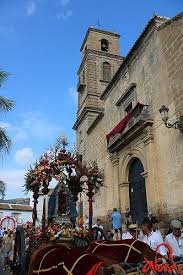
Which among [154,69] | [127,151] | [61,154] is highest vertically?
[154,69]

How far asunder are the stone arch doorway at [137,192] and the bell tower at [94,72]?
8.70 m

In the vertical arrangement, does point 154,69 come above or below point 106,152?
above

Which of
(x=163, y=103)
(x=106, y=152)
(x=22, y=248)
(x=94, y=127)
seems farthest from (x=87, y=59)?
(x=22, y=248)

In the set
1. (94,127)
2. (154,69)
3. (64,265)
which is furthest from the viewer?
(94,127)

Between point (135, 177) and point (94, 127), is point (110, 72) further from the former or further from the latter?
point (135, 177)

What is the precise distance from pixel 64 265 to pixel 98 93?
75.1 feet

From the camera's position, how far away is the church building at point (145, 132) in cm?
1174

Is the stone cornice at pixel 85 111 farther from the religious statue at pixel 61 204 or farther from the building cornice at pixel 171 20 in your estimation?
the religious statue at pixel 61 204

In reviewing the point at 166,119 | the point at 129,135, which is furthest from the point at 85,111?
the point at 166,119

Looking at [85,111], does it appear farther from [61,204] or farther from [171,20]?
[61,204]

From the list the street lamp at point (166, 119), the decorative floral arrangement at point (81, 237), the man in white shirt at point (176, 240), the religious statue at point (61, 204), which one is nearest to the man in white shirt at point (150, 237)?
the man in white shirt at point (176, 240)

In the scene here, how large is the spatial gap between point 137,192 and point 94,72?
14.4 m

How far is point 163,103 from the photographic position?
1264cm

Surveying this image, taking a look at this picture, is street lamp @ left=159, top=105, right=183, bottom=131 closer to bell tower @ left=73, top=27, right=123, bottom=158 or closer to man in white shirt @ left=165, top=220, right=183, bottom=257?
man in white shirt @ left=165, top=220, right=183, bottom=257
